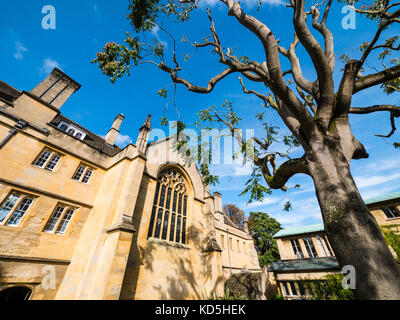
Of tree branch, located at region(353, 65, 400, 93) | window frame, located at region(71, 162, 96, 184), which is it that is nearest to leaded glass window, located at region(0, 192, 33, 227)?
window frame, located at region(71, 162, 96, 184)

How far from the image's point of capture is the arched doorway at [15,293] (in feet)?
22.9

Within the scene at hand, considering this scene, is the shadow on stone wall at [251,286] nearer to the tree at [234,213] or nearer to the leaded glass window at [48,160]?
the leaded glass window at [48,160]

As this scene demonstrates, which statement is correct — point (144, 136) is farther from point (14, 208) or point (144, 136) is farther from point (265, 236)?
point (265, 236)

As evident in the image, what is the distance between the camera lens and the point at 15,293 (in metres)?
7.41

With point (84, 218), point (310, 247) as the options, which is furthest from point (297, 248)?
point (84, 218)

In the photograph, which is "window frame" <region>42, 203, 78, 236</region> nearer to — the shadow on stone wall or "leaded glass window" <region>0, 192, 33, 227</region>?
"leaded glass window" <region>0, 192, 33, 227</region>

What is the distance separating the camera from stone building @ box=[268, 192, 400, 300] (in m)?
13.8

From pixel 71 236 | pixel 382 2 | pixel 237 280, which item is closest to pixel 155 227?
pixel 71 236

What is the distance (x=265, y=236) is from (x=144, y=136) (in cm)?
2862

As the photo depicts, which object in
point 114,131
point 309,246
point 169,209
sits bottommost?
point 309,246

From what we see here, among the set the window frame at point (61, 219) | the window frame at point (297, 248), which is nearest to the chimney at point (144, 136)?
the window frame at point (61, 219)

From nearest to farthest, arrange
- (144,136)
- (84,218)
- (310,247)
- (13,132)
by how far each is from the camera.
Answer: (13,132), (84,218), (144,136), (310,247)

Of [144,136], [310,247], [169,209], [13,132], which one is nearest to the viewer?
[13,132]

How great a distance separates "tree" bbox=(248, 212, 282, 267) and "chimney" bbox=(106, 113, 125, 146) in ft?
92.9
